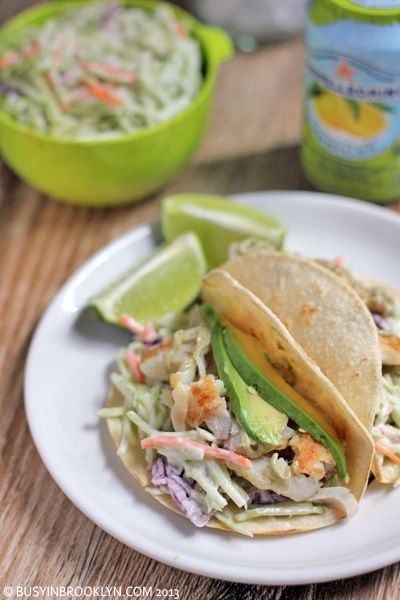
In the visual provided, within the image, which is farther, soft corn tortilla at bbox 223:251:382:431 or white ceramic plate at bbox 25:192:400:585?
soft corn tortilla at bbox 223:251:382:431

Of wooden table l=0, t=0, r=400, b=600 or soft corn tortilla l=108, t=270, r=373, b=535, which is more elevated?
soft corn tortilla l=108, t=270, r=373, b=535

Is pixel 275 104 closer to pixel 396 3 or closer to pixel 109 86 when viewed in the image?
pixel 109 86

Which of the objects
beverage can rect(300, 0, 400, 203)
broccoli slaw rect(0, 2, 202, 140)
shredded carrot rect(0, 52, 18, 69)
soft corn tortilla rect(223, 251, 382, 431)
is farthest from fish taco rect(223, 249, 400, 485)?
shredded carrot rect(0, 52, 18, 69)

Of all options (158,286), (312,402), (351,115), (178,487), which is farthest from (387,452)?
(351,115)

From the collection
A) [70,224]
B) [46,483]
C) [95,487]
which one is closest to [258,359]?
[95,487]

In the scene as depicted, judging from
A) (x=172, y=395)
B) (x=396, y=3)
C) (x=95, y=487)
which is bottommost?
(x=95, y=487)

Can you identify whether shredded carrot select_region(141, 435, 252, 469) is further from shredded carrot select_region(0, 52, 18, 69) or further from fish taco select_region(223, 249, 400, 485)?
shredded carrot select_region(0, 52, 18, 69)
